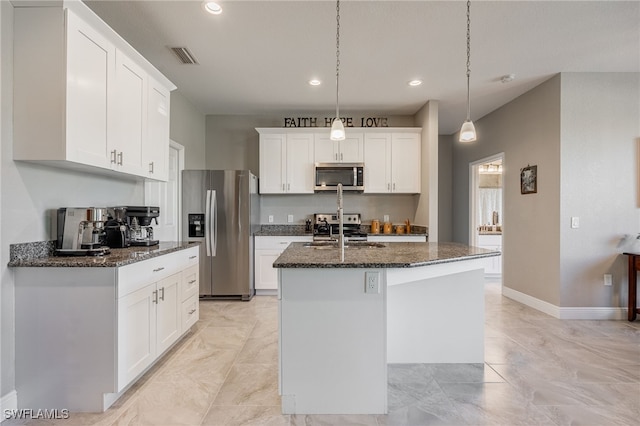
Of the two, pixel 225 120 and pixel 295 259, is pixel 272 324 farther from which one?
pixel 225 120

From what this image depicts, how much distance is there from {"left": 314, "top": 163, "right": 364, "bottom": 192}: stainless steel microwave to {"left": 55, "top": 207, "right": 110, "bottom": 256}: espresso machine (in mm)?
3002

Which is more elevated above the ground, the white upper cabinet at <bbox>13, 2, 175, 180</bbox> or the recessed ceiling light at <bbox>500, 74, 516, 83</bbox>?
the recessed ceiling light at <bbox>500, 74, 516, 83</bbox>

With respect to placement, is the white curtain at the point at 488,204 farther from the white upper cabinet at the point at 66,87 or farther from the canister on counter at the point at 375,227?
the white upper cabinet at the point at 66,87

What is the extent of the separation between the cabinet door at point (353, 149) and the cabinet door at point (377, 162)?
0.24 ft

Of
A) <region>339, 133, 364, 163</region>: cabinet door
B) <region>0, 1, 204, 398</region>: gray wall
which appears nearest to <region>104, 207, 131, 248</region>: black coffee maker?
<region>0, 1, 204, 398</region>: gray wall

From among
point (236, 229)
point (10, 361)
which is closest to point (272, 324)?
point (236, 229)

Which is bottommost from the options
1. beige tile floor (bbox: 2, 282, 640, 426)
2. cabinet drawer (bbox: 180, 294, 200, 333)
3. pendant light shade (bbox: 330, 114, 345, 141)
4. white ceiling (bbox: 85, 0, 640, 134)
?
beige tile floor (bbox: 2, 282, 640, 426)

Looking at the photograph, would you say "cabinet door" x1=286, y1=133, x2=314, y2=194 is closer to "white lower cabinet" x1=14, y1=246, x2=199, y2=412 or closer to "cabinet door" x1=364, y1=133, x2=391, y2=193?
"cabinet door" x1=364, y1=133, x2=391, y2=193

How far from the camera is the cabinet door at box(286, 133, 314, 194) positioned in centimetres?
477

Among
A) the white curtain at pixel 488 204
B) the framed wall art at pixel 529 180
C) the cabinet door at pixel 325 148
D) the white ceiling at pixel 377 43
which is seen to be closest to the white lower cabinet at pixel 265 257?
the cabinet door at pixel 325 148

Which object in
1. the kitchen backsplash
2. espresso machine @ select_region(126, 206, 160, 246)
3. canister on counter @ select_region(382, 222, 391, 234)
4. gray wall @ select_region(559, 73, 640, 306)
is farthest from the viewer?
the kitchen backsplash

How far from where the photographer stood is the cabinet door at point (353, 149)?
4762 millimetres

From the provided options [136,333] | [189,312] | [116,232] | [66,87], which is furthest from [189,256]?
[66,87]

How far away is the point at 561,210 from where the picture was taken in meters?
3.56
